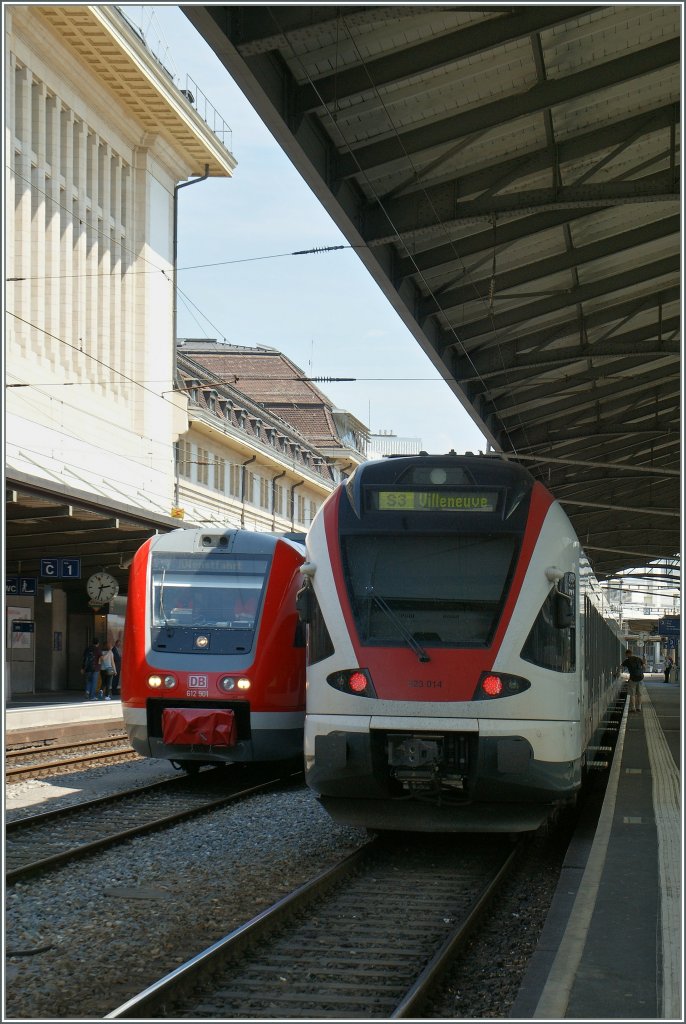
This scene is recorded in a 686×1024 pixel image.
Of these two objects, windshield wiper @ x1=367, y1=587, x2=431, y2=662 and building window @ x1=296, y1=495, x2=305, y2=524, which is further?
building window @ x1=296, y1=495, x2=305, y2=524

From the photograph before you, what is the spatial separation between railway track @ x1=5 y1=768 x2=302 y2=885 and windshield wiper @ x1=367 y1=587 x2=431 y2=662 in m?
2.91

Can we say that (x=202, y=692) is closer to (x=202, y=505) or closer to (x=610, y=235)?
(x=610, y=235)

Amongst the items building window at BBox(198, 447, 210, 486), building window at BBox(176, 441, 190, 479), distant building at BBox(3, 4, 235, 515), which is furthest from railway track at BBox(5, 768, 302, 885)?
building window at BBox(198, 447, 210, 486)

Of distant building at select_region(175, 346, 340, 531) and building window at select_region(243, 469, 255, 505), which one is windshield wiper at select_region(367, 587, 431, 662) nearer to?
distant building at select_region(175, 346, 340, 531)

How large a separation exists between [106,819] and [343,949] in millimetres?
5100

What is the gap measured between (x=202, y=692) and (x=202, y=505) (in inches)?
1401

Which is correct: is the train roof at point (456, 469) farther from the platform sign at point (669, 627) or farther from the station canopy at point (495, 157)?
the platform sign at point (669, 627)

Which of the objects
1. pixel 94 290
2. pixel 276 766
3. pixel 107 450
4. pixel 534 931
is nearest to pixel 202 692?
pixel 276 766

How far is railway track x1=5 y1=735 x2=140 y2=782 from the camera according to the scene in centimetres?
1504

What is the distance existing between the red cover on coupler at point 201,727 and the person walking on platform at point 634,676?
18092 mm

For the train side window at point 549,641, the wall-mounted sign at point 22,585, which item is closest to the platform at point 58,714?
the wall-mounted sign at point 22,585

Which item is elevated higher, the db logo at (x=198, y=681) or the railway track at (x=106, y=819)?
the db logo at (x=198, y=681)

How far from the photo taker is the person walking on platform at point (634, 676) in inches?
1135

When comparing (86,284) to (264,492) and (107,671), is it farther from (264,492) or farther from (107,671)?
(264,492)
